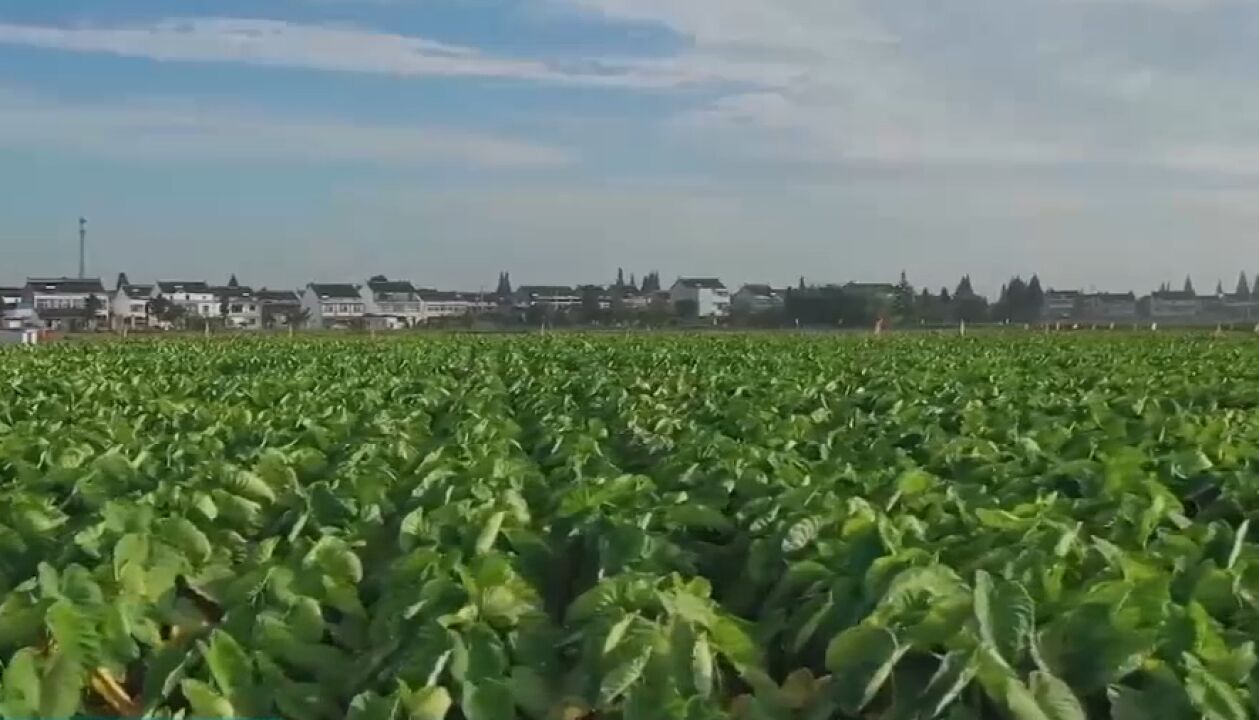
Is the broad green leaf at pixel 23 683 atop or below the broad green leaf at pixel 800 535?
below

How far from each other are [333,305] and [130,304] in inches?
755

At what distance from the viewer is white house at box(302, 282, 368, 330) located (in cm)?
12838

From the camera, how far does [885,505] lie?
5312 mm

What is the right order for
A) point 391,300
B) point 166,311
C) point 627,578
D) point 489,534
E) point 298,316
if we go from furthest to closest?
point 391,300, point 298,316, point 166,311, point 489,534, point 627,578

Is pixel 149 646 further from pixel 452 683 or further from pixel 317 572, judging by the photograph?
pixel 452 683

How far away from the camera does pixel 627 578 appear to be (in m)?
3.97

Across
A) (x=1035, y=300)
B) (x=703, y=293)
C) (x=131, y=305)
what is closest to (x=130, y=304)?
(x=131, y=305)

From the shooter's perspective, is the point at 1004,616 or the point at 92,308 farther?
the point at 92,308

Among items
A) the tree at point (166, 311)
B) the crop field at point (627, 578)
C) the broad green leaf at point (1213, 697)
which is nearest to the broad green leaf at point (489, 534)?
the crop field at point (627, 578)

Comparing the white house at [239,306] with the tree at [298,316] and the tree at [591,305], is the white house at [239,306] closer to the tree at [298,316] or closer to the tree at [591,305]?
the tree at [298,316]

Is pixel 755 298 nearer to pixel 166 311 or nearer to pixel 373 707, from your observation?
pixel 166 311

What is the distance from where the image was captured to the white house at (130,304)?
104 m

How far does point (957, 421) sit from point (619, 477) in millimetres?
4421

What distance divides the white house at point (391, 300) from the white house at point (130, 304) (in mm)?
19998
